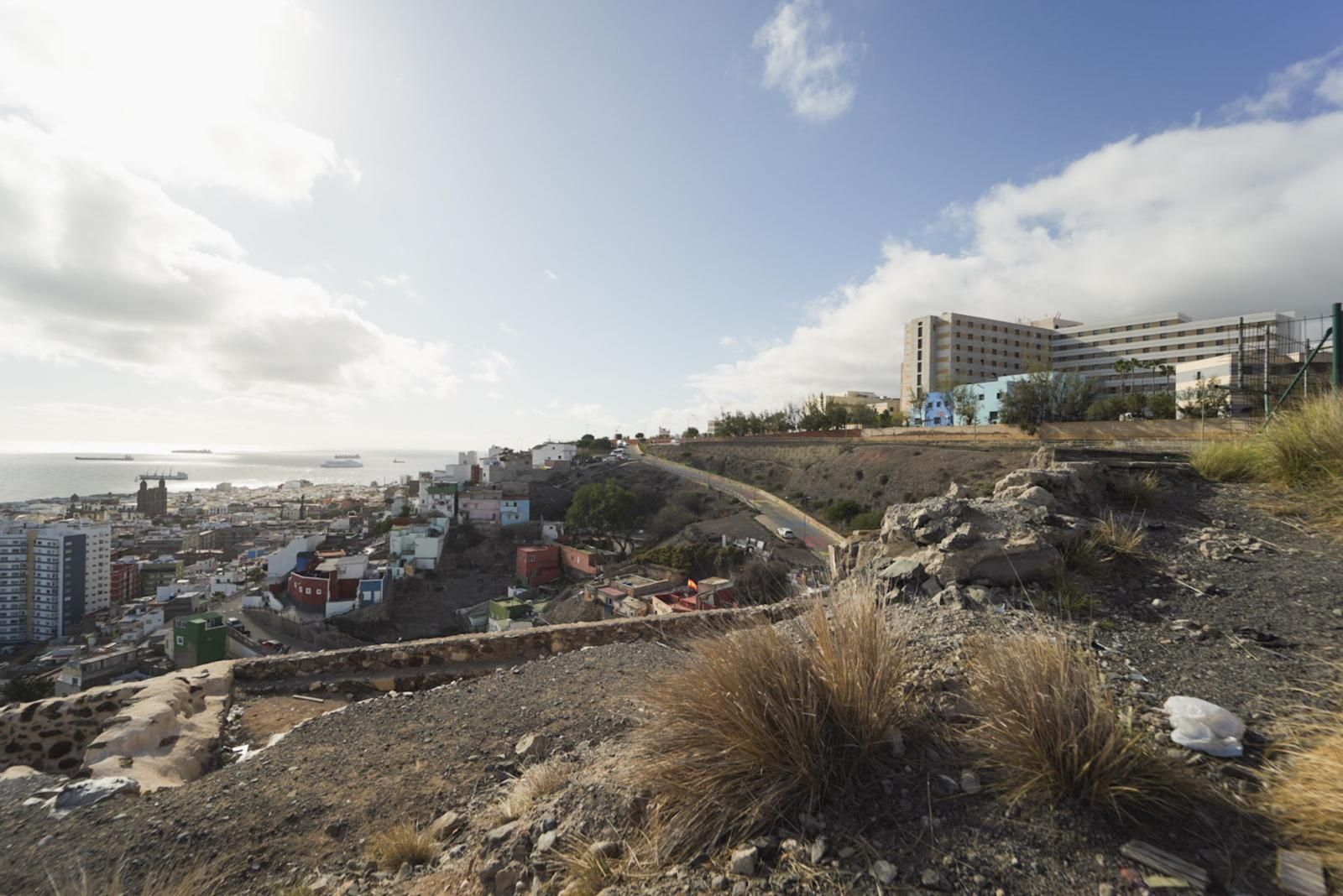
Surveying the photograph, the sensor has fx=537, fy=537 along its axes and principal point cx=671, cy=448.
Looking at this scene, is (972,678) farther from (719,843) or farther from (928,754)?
(719,843)

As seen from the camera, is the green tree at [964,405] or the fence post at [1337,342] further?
the green tree at [964,405]

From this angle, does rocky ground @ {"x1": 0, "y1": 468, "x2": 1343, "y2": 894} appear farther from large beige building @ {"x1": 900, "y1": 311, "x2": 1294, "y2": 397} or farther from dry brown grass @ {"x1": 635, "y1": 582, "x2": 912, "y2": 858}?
large beige building @ {"x1": 900, "y1": 311, "x2": 1294, "y2": 397}

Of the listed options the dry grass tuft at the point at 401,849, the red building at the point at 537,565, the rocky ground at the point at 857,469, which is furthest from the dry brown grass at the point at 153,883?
the red building at the point at 537,565

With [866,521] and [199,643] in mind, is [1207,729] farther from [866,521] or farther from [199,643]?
[866,521]

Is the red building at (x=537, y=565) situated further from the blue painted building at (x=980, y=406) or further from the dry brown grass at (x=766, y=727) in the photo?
the blue painted building at (x=980, y=406)

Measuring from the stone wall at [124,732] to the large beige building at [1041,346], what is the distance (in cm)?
6659

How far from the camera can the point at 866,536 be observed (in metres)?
6.20

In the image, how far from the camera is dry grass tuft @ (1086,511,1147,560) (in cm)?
430

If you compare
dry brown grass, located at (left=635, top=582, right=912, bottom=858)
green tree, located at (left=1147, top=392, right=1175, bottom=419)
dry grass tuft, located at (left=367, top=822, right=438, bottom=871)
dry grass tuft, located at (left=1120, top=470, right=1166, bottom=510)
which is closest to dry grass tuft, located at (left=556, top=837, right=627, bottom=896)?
dry brown grass, located at (left=635, top=582, right=912, bottom=858)

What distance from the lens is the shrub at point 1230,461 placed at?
19.4 ft

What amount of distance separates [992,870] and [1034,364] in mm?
47618

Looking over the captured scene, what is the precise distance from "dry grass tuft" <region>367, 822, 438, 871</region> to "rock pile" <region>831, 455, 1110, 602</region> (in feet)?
9.23

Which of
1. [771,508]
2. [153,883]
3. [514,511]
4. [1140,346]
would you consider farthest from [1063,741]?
[1140,346]

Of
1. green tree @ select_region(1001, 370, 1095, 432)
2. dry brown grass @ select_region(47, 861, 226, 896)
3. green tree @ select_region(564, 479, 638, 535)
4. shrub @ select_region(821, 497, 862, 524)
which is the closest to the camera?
dry brown grass @ select_region(47, 861, 226, 896)
